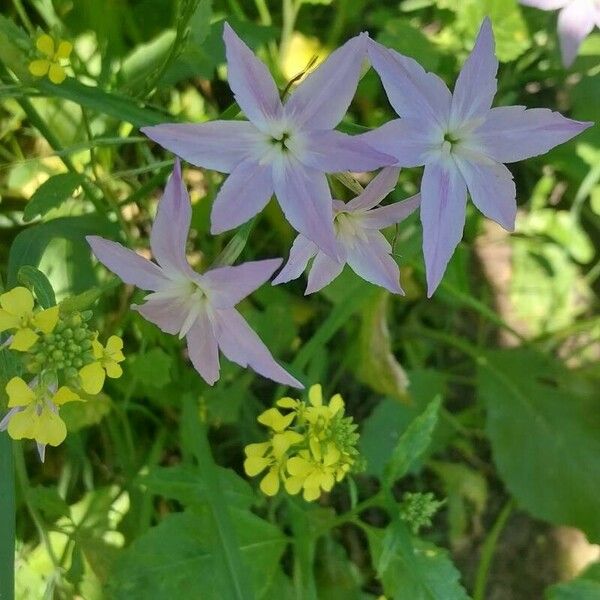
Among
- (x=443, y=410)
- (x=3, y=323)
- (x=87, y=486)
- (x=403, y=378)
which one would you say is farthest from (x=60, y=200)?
(x=443, y=410)

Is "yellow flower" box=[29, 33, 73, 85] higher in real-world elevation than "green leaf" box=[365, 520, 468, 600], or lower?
higher

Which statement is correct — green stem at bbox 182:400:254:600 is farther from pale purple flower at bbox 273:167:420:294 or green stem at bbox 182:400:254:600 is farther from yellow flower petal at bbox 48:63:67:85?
yellow flower petal at bbox 48:63:67:85

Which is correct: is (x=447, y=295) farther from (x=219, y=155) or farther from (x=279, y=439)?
(x=219, y=155)

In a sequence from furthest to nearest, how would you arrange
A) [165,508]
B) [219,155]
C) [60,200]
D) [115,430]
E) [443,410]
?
[443,410] → [165,508] → [115,430] → [60,200] → [219,155]

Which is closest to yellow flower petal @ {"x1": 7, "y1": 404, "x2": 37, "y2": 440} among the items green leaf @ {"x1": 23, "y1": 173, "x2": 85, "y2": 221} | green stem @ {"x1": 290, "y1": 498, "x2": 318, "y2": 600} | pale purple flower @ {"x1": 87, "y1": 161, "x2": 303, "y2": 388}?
pale purple flower @ {"x1": 87, "y1": 161, "x2": 303, "y2": 388}

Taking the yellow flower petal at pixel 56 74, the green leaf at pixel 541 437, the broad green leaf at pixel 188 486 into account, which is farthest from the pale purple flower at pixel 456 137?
the green leaf at pixel 541 437

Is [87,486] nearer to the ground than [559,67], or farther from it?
nearer to the ground

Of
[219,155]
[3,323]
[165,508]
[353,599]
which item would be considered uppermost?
[219,155]
